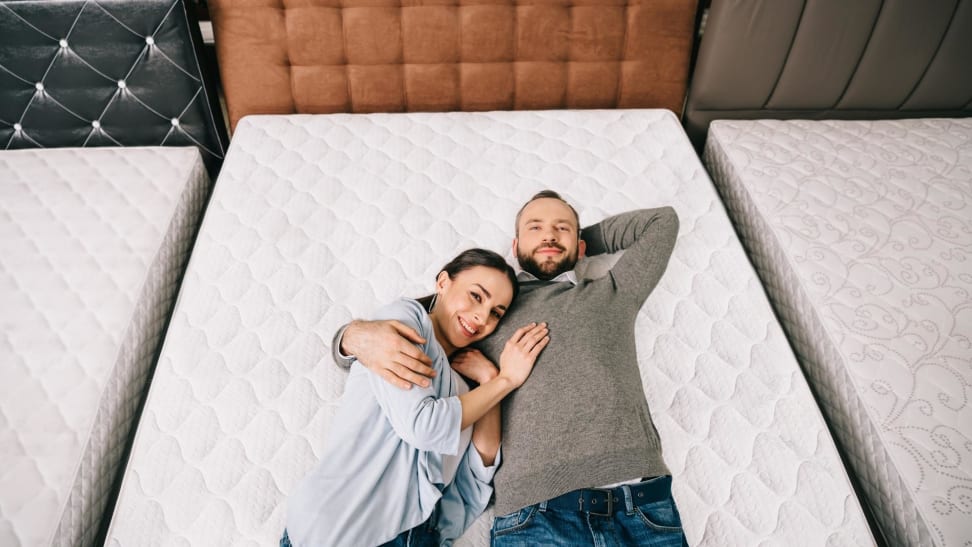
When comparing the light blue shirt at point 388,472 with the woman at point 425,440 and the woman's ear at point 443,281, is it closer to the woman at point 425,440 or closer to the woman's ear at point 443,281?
the woman at point 425,440

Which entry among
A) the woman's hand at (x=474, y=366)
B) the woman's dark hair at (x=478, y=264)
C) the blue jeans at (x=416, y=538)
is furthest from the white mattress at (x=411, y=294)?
the woman's hand at (x=474, y=366)

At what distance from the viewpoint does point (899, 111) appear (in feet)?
6.13

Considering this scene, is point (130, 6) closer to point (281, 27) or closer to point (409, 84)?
point (281, 27)

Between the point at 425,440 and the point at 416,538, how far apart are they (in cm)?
18

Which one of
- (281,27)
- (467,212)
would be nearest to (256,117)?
(281,27)

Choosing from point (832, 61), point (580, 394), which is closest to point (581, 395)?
point (580, 394)

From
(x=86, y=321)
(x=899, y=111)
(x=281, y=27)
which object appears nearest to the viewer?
(x=86, y=321)

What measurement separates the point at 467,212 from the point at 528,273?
334mm

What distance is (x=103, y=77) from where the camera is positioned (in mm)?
1607

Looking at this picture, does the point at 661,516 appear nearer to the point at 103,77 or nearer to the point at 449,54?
the point at 449,54

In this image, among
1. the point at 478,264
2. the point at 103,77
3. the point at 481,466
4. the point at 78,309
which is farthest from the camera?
the point at 103,77

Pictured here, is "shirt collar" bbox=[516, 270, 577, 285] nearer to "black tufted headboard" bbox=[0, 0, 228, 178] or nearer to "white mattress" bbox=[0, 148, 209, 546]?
"white mattress" bbox=[0, 148, 209, 546]

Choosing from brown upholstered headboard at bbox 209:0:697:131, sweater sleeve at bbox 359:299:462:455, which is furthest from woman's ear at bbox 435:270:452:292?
brown upholstered headboard at bbox 209:0:697:131

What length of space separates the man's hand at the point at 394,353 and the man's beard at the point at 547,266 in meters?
0.35
